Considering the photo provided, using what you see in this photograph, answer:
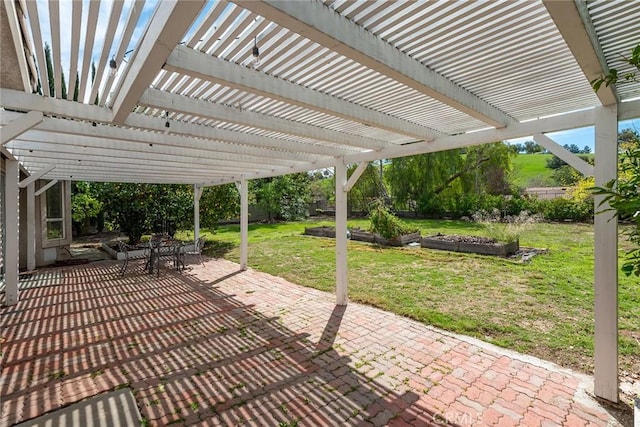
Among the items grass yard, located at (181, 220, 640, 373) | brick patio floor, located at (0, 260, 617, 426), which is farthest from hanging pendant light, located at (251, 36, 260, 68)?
grass yard, located at (181, 220, 640, 373)

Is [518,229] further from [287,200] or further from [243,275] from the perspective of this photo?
[287,200]

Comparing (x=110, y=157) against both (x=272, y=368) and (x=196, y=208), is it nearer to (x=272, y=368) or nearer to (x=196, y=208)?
(x=272, y=368)

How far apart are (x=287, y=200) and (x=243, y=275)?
1346cm

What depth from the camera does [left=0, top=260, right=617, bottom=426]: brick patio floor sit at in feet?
9.37

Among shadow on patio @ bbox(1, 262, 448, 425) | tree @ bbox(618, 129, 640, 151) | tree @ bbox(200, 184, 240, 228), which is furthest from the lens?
tree @ bbox(200, 184, 240, 228)

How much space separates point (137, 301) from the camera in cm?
600

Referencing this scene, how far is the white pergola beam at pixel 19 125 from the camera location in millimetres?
Result: 2919

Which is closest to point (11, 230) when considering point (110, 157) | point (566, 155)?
point (110, 157)

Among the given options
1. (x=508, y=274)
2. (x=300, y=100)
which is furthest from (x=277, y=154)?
(x=508, y=274)

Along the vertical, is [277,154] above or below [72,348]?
above

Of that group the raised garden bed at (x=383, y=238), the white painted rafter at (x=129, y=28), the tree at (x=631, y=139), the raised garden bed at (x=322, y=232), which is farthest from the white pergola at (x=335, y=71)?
the raised garden bed at (x=322, y=232)

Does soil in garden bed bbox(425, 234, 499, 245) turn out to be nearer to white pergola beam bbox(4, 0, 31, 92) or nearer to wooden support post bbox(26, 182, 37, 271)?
white pergola beam bbox(4, 0, 31, 92)

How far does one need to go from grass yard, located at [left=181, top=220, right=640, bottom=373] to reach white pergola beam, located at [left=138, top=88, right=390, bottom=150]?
299cm

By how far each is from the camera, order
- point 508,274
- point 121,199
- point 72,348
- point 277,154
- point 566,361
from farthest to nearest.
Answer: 1. point 121,199
2. point 508,274
3. point 277,154
4. point 72,348
5. point 566,361
